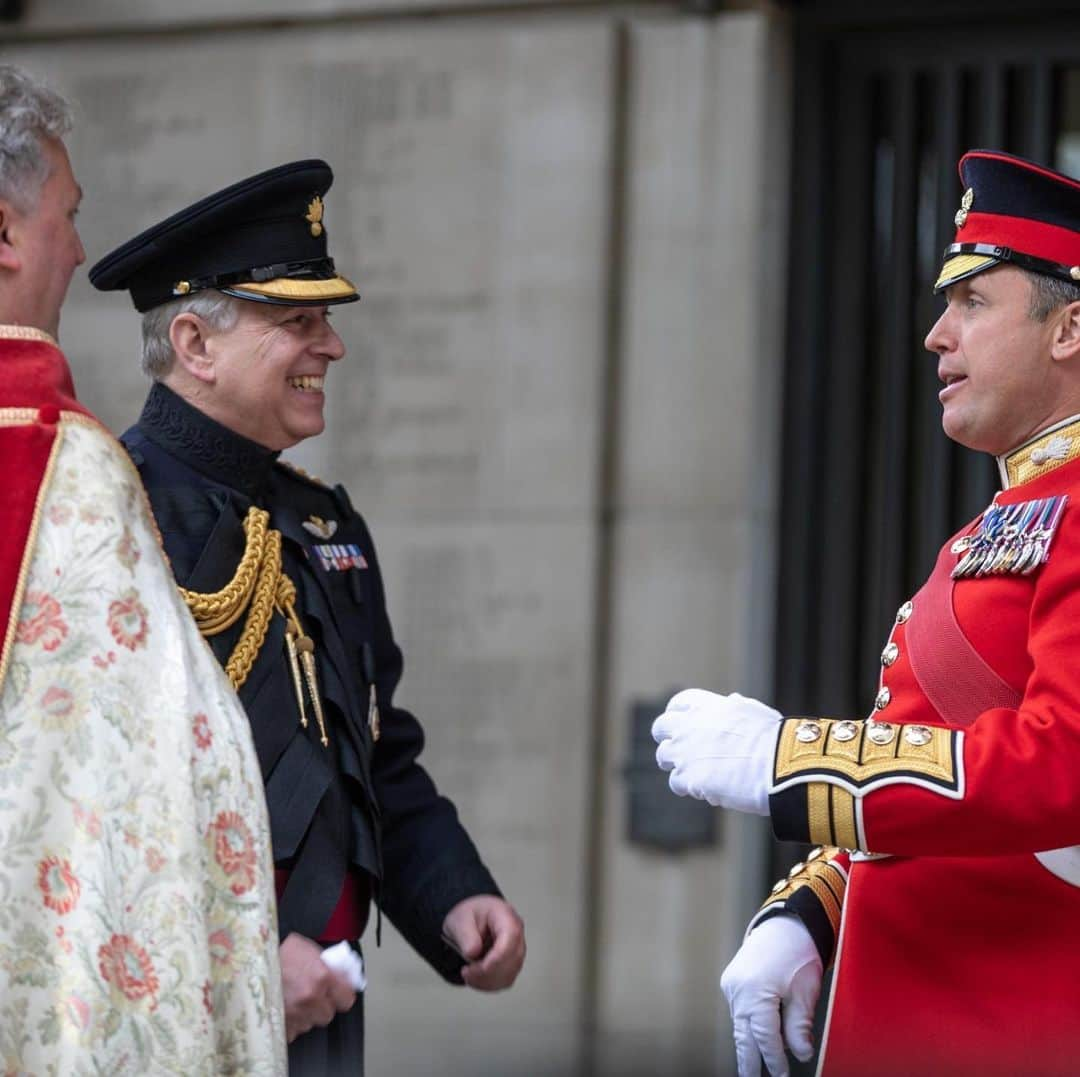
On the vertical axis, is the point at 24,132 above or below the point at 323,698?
above

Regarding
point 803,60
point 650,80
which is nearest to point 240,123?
point 650,80

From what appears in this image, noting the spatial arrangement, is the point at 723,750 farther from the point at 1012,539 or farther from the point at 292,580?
the point at 292,580

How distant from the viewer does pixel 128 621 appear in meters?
2.37

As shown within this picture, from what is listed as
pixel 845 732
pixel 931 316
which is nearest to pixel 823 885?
pixel 845 732

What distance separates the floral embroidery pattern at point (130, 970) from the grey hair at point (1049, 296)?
4.74ft

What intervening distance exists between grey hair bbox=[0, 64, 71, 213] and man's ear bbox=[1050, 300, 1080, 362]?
1.33 m

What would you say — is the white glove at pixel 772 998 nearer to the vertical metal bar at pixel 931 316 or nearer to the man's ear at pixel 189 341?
the man's ear at pixel 189 341

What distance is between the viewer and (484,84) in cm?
579

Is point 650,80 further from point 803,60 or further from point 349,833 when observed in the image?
point 349,833

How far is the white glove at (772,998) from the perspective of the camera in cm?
283

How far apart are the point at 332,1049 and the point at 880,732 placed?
106 centimetres

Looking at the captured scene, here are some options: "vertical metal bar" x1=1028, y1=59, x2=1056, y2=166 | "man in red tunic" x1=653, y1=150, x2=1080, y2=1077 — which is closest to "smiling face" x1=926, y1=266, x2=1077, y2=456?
"man in red tunic" x1=653, y1=150, x2=1080, y2=1077

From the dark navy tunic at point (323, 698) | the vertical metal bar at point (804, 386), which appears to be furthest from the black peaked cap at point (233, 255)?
the vertical metal bar at point (804, 386)

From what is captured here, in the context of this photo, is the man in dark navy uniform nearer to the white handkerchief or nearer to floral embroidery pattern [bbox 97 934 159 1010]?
the white handkerchief
